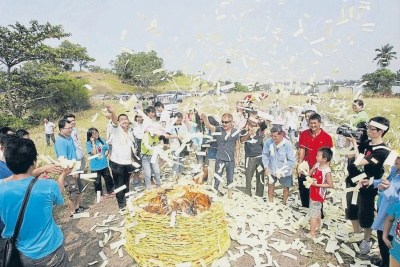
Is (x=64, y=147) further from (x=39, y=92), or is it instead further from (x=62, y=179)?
(x=39, y=92)

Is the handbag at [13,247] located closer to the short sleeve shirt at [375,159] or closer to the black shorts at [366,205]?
the short sleeve shirt at [375,159]

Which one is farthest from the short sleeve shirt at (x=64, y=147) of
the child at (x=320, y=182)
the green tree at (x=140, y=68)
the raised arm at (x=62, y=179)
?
the green tree at (x=140, y=68)

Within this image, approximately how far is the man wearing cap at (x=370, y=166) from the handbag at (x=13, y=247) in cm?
450

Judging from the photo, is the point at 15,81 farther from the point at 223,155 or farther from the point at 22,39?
the point at 223,155

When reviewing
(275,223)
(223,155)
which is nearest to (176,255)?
(275,223)

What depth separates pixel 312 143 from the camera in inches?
258

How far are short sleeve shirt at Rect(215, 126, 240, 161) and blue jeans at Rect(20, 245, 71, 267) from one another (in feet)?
14.4

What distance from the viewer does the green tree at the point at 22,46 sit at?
28.1 metres

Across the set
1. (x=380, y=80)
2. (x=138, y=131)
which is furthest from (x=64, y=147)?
(x=380, y=80)

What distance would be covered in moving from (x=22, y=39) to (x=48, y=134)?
15599 millimetres

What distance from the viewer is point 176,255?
4742mm

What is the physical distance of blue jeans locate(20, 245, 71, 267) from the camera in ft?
10.6

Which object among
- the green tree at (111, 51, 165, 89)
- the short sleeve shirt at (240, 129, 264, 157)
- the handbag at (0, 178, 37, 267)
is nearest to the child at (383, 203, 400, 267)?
the handbag at (0, 178, 37, 267)

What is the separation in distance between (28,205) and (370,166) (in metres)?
4.81
